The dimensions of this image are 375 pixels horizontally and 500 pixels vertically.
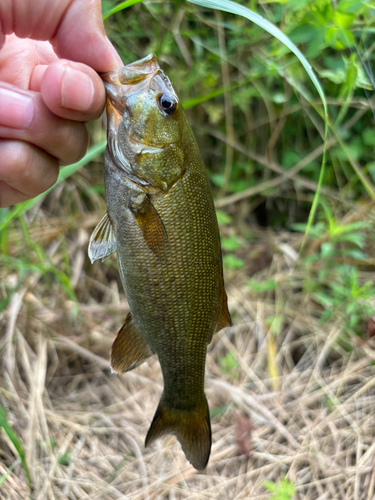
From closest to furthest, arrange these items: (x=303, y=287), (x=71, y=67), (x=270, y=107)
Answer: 1. (x=71, y=67)
2. (x=303, y=287)
3. (x=270, y=107)

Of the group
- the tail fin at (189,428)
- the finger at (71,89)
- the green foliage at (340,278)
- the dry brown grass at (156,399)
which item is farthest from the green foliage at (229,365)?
the finger at (71,89)

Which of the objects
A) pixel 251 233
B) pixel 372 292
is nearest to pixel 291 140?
pixel 251 233

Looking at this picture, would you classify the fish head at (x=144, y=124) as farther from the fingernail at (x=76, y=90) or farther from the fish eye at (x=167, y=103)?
the fingernail at (x=76, y=90)

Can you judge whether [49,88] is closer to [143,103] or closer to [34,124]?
[34,124]

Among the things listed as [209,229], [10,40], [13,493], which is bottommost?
[13,493]

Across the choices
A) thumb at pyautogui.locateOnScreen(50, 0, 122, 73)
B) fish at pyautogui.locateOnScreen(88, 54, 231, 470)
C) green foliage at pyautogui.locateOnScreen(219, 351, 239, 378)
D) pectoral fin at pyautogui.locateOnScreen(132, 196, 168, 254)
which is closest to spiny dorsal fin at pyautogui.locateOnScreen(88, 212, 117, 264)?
fish at pyautogui.locateOnScreen(88, 54, 231, 470)

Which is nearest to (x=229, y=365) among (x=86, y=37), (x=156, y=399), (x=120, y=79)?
(x=156, y=399)

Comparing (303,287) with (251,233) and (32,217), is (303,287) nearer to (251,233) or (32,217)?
(251,233)
